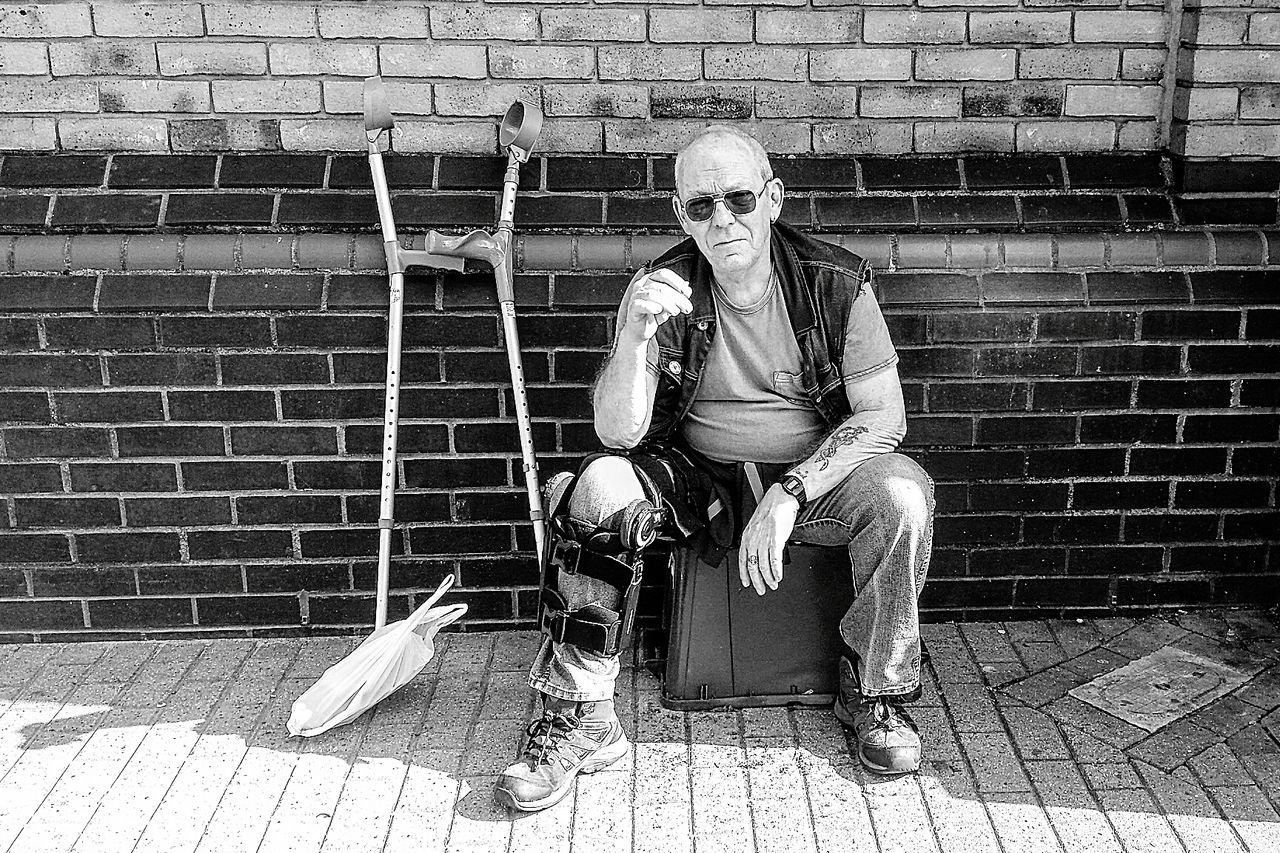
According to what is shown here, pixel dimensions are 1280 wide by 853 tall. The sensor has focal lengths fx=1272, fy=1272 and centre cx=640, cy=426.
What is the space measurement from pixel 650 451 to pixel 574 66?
123 centimetres

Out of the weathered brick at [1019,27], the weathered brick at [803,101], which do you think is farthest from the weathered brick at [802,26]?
the weathered brick at [1019,27]

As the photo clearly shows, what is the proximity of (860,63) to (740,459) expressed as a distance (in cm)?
131

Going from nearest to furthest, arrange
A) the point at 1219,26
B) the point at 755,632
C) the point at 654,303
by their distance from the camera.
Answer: the point at 654,303
the point at 755,632
the point at 1219,26

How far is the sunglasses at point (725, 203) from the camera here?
313cm

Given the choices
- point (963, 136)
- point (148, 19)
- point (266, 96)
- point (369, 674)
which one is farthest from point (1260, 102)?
point (148, 19)

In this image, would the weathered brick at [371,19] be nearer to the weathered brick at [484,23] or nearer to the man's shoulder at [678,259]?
the weathered brick at [484,23]

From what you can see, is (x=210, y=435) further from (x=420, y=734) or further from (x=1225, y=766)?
(x=1225, y=766)

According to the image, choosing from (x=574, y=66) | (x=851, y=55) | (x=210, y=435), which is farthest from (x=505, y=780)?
(x=851, y=55)

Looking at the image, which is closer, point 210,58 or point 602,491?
point 602,491

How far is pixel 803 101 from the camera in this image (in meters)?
3.85

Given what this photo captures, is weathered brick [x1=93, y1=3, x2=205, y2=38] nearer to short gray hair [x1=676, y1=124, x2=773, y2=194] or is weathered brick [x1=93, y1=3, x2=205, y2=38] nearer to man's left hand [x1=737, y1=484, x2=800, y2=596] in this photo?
short gray hair [x1=676, y1=124, x2=773, y2=194]

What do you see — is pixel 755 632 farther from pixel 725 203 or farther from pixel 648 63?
pixel 648 63

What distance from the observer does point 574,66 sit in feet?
12.5

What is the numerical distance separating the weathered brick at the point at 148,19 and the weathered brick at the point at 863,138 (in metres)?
1.88
